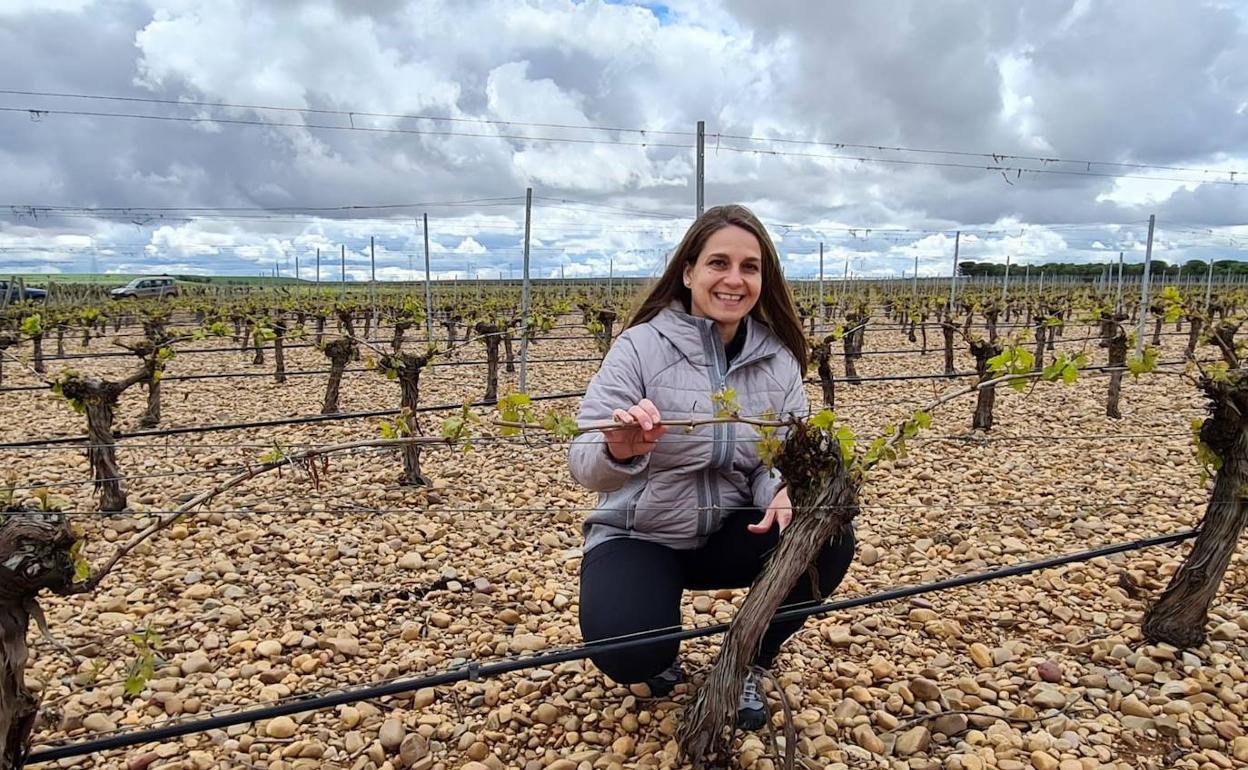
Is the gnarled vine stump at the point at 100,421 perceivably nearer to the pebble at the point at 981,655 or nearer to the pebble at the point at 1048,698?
the pebble at the point at 981,655

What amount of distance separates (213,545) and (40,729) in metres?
1.70

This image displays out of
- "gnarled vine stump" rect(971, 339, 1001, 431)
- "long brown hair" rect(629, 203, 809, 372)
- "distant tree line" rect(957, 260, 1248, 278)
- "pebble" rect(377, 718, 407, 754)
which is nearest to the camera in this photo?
"pebble" rect(377, 718, 407, 754)

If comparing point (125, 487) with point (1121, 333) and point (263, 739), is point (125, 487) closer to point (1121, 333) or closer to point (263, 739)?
point (263, 739)

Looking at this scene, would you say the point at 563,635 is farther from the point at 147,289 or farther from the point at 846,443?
the point at 147,289

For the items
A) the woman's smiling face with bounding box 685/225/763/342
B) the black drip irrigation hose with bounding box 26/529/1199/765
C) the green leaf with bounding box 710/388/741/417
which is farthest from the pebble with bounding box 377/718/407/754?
the woman's smiling face with bounding box 685/225/763/342

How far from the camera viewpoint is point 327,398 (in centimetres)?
802

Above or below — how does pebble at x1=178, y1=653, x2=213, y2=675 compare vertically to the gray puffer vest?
below

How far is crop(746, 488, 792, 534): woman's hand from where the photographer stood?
218cm

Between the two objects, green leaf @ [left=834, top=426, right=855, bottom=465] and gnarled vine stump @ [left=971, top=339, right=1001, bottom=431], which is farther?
gnarled vine stump @ [left=971, top=339, right=1001, bottom=431]

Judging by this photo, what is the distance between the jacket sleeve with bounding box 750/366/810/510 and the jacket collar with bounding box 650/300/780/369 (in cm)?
15

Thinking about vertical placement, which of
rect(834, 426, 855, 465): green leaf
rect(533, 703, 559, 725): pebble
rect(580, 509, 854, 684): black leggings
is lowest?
rect(533, 703, 559, 725): pebble

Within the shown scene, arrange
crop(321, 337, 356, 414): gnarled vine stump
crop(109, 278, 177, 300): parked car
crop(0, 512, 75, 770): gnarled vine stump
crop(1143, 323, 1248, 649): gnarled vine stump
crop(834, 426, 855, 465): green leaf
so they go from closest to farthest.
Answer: crop(0, 512, 75, 770): gnarled vine stump → crop(834, 426, 855, 465): green leaf → crop(1143, 323, 1248, 649): gnarled vine stump → crop(321, 337, 356, 414): gnarled vine stump → crop(109, 278, 177, 300): parked car

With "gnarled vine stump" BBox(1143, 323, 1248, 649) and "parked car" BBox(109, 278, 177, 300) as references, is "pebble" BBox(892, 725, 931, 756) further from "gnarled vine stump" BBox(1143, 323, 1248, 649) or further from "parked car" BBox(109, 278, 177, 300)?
"parked car" BBox(109, 278, 177, 300)

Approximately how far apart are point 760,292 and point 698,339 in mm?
280
